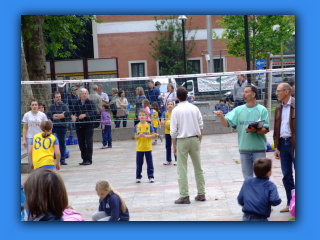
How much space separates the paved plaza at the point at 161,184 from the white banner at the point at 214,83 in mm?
1732

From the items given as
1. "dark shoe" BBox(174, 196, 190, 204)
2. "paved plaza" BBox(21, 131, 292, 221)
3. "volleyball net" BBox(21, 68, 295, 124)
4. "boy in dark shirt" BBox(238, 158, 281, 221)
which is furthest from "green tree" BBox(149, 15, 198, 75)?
"boy in dark shirt" BBox(238, 158, 281, 221)

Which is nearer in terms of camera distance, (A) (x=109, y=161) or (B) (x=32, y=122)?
(B) (x=32, y=122)

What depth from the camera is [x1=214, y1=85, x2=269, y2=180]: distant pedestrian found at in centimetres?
607

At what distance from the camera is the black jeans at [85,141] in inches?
452

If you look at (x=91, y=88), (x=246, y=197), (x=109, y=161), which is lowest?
(x=109, y=161)

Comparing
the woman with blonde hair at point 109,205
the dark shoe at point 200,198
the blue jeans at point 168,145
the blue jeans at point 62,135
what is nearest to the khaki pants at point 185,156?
the dark shoe at point 200,198

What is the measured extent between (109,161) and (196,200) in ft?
17.1

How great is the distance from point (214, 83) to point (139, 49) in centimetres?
1507

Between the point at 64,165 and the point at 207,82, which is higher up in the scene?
the point at 207,82

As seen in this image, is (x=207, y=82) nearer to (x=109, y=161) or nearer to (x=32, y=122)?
(x=109, y=161)

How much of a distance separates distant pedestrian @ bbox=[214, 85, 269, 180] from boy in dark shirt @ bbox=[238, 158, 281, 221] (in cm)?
105

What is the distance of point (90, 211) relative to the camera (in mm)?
6867

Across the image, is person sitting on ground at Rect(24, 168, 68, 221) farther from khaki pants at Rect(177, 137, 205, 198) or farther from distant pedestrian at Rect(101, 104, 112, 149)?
distant pedestrian at Rect(101, 104, 112, 149)
